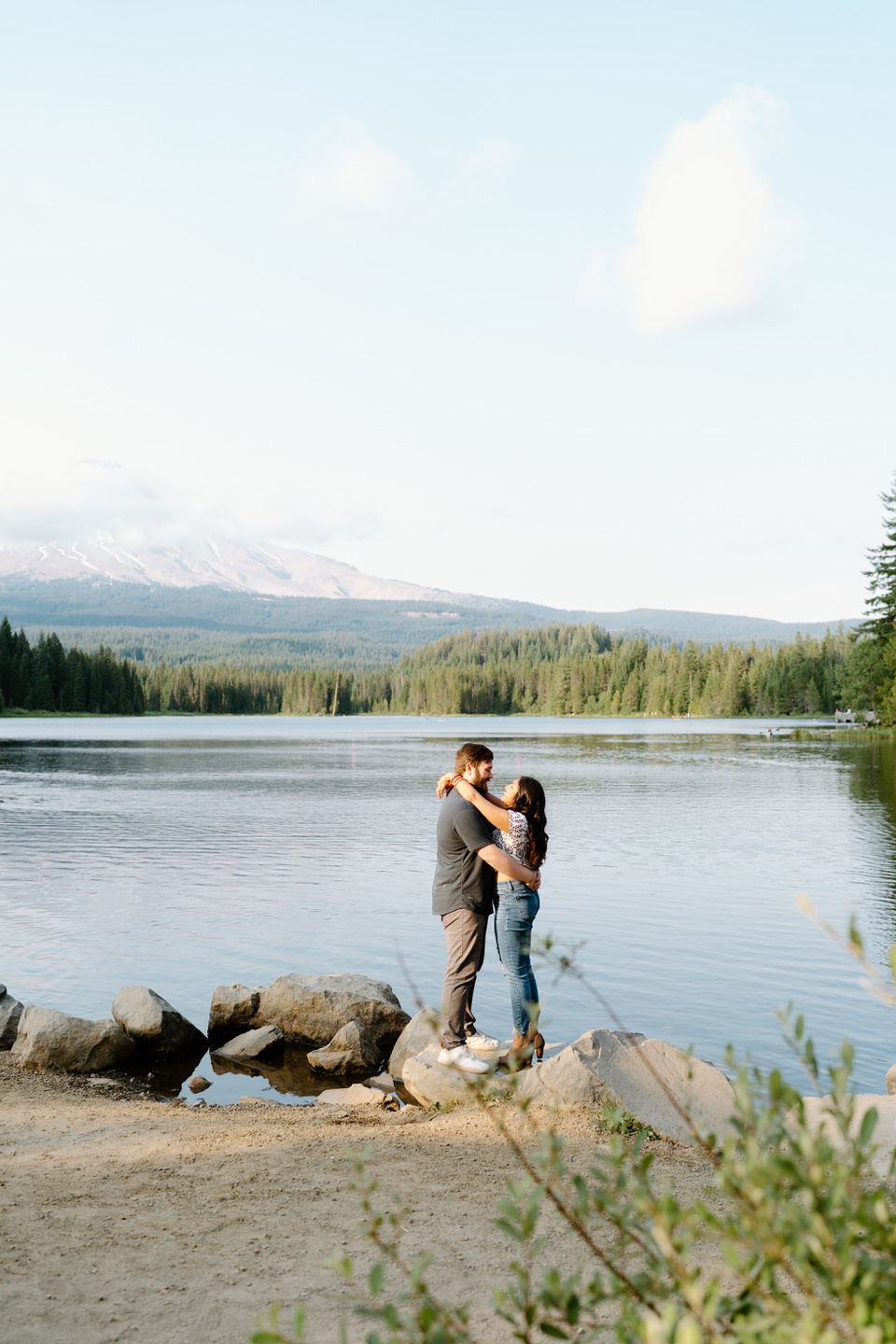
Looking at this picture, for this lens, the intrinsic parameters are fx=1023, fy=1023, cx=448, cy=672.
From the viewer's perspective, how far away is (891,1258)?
8.89 ft

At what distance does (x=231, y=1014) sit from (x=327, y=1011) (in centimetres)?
138

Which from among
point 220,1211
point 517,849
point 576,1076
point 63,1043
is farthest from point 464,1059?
point 63,1043

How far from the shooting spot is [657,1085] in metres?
9.03

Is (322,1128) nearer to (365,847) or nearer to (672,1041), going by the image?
(672,1041)

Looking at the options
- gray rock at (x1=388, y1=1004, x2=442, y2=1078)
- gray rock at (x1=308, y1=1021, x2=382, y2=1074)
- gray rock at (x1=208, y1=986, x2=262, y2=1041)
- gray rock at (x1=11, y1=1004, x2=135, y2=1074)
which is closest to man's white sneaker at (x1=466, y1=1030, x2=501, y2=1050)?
gray rock at (x1=388, y1=1004, x2=442, y2=1078)

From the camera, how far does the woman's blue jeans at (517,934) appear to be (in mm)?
9734

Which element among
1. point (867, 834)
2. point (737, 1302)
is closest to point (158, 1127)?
point (737, 1302)

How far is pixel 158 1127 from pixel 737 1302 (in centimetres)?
709

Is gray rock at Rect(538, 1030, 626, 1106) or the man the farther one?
the man

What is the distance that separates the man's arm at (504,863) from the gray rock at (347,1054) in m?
3.77

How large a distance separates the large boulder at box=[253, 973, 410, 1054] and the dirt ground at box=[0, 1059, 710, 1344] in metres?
3.32

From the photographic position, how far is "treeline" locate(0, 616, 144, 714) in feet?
457

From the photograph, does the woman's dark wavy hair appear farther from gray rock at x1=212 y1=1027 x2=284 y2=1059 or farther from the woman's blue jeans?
gray rock at x1=212 y1=1027 x2=284 y2=1059

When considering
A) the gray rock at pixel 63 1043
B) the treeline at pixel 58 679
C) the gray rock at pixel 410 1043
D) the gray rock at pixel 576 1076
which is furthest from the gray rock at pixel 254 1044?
the treeline at pixel 58 679
